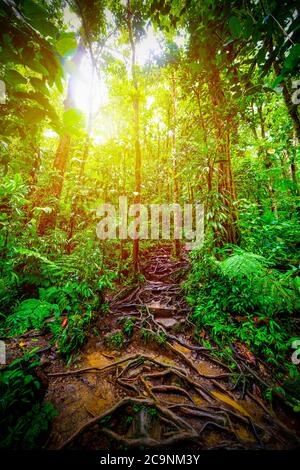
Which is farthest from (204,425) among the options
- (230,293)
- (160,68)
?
(160,68)

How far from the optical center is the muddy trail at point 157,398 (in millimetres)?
1833

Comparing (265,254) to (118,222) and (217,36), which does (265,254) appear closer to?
(118,222)

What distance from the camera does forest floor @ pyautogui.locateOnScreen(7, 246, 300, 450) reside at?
1.84 metres

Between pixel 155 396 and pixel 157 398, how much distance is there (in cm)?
3

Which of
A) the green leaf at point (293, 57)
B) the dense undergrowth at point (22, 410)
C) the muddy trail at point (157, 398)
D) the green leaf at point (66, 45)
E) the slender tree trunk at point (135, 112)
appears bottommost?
the muddy trail at point (157, 398)

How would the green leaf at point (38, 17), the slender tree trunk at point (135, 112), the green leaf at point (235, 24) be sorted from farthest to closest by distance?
1. the slender tree trunk at point (135, 112)
2. the green leaf at point (235, 24)
3. the green leaf at point (38, 17)

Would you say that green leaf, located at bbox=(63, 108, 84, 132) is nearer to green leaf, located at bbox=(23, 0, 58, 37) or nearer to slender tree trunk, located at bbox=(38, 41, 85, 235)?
green leaf, located at bbox=(23, 0, 58, 37)

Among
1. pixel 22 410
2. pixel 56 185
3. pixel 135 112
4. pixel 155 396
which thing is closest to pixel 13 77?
pixel 22 410

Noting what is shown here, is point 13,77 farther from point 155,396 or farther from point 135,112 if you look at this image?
point 135,112

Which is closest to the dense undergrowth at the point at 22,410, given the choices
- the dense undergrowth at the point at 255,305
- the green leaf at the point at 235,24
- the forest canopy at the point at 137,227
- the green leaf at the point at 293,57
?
the forest canopy at the point at 137,227

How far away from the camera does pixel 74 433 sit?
1810 millimetres

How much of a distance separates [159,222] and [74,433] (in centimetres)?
851

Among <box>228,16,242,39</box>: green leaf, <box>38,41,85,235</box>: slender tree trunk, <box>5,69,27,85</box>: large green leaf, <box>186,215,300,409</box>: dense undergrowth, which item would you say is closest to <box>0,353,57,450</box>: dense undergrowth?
<box>186,215,300,409</box>: dense undergrowth

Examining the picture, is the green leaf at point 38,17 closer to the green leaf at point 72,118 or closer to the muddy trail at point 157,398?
the green leaf at point 72,118
